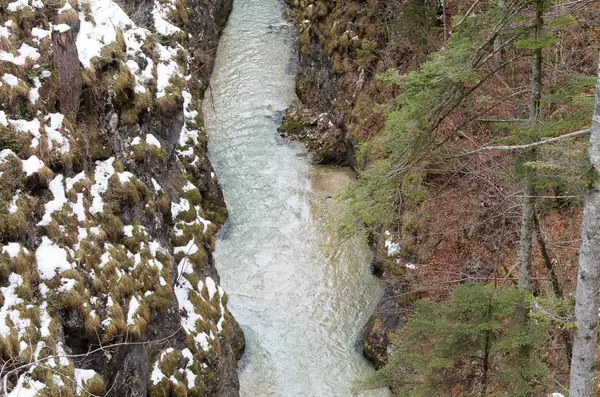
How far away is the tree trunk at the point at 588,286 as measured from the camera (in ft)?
18.0

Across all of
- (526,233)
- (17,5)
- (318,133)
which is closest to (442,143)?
(526,233)

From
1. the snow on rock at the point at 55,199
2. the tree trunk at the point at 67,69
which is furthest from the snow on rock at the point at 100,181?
the tree trunk at the point at 67,69

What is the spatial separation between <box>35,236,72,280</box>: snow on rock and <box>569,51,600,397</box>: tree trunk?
259 inches

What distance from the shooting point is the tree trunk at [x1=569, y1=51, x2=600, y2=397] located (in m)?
5.50

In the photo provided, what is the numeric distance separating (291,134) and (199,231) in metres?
8.75

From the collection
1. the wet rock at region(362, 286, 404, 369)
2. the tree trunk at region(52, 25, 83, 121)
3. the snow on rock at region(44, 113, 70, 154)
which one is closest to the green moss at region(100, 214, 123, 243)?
the snow on rock at region(44, 113, 70, 154)

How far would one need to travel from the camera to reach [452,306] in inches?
335

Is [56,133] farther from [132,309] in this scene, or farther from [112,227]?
[132,309]

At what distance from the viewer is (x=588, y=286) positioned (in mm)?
5754

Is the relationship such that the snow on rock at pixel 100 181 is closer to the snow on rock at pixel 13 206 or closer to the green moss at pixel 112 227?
the green moss at pixel 112 227

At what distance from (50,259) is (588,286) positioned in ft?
22.6

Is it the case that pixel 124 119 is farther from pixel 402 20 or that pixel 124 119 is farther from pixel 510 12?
pixel 402 20

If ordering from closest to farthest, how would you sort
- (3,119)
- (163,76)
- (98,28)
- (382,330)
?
(3,119) → (98,28) → (163,76) → (382,330)

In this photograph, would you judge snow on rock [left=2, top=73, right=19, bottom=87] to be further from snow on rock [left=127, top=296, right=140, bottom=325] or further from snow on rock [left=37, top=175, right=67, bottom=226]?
snow on rock [left=127, top=296, right=140, bottom=325]
